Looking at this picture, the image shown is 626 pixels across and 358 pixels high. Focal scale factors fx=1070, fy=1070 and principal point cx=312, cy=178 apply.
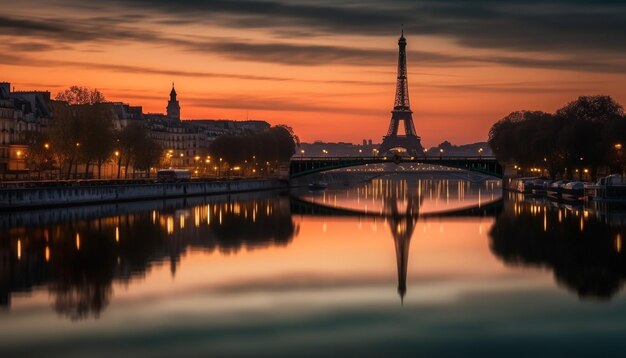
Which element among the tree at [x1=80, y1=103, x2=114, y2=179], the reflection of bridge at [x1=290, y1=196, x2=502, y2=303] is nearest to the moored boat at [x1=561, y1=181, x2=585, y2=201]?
the reflection of bridge at [x1=290, y1=196, x2=502, y2=303]

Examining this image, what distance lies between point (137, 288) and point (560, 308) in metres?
13.4

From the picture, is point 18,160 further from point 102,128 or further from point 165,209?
point 165,209

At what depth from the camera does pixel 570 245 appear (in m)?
50.3

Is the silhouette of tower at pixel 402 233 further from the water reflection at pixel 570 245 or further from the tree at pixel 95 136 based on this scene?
the tree at pixel 95 136

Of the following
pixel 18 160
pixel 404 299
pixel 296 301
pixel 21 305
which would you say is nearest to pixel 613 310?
pixel 404 299

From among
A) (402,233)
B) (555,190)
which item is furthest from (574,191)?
(402,233)

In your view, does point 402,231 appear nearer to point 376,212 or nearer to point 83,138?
point 376,212

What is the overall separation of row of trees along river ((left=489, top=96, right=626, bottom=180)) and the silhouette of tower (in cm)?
1983

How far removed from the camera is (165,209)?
83.5 metres

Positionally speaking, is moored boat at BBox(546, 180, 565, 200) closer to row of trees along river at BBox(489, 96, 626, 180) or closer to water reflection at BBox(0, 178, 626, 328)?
row of trees along river at BBox(489, 96, 626, 180)

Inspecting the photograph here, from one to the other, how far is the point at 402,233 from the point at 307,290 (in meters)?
28.1

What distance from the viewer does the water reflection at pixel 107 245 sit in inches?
1362

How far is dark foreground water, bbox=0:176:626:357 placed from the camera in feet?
84.9

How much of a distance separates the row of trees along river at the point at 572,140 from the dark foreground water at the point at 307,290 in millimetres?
42774
